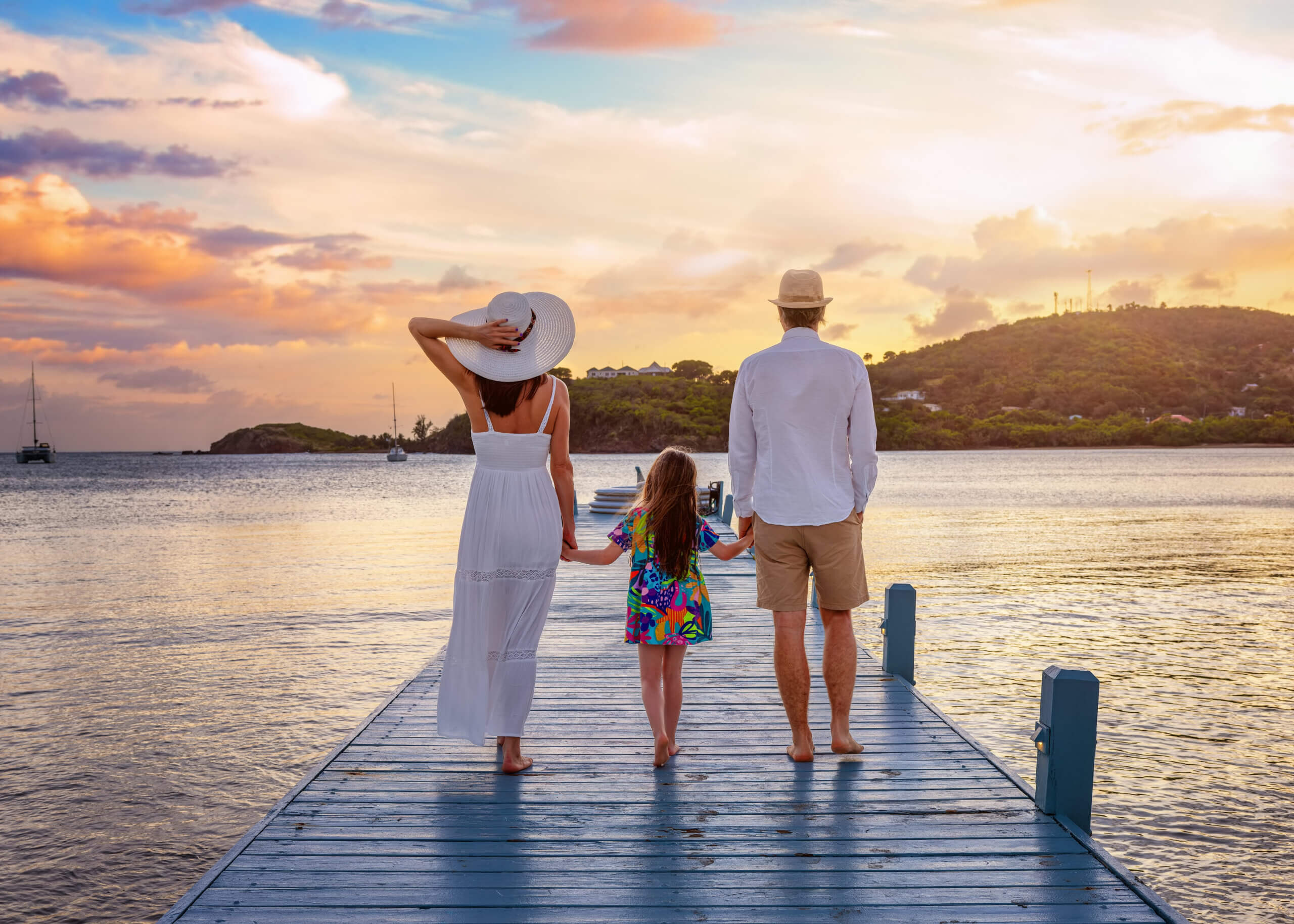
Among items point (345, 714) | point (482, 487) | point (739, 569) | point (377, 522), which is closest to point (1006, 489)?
point (377, 522)

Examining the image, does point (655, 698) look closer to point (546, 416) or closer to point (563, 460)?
point (563, 460)

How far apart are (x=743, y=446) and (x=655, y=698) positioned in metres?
1.24

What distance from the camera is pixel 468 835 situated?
3.42m

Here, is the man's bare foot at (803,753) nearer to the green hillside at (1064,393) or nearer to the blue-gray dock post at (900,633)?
the blue-gray dock post at (900,633)

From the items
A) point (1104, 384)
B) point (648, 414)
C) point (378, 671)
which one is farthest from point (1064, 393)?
point (378, 671)

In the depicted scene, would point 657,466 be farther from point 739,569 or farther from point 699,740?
point 739,569

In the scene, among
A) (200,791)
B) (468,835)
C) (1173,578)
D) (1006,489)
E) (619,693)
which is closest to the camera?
(468,835)

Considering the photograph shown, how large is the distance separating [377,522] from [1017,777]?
1242 inches

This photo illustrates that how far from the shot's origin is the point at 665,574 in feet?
14.0

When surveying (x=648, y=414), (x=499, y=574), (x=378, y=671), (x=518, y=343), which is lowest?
(x=378, y=671)

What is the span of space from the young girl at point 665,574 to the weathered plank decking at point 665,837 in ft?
1.33

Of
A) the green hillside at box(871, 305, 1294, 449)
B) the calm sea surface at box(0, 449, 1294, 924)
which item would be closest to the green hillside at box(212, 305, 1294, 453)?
the green hillside at box(871, 305, 1294, 449)

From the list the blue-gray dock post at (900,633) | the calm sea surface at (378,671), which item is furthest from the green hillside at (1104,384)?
the blue-gray dock post at (900,633)

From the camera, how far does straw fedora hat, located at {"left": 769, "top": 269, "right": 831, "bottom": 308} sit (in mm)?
4047
